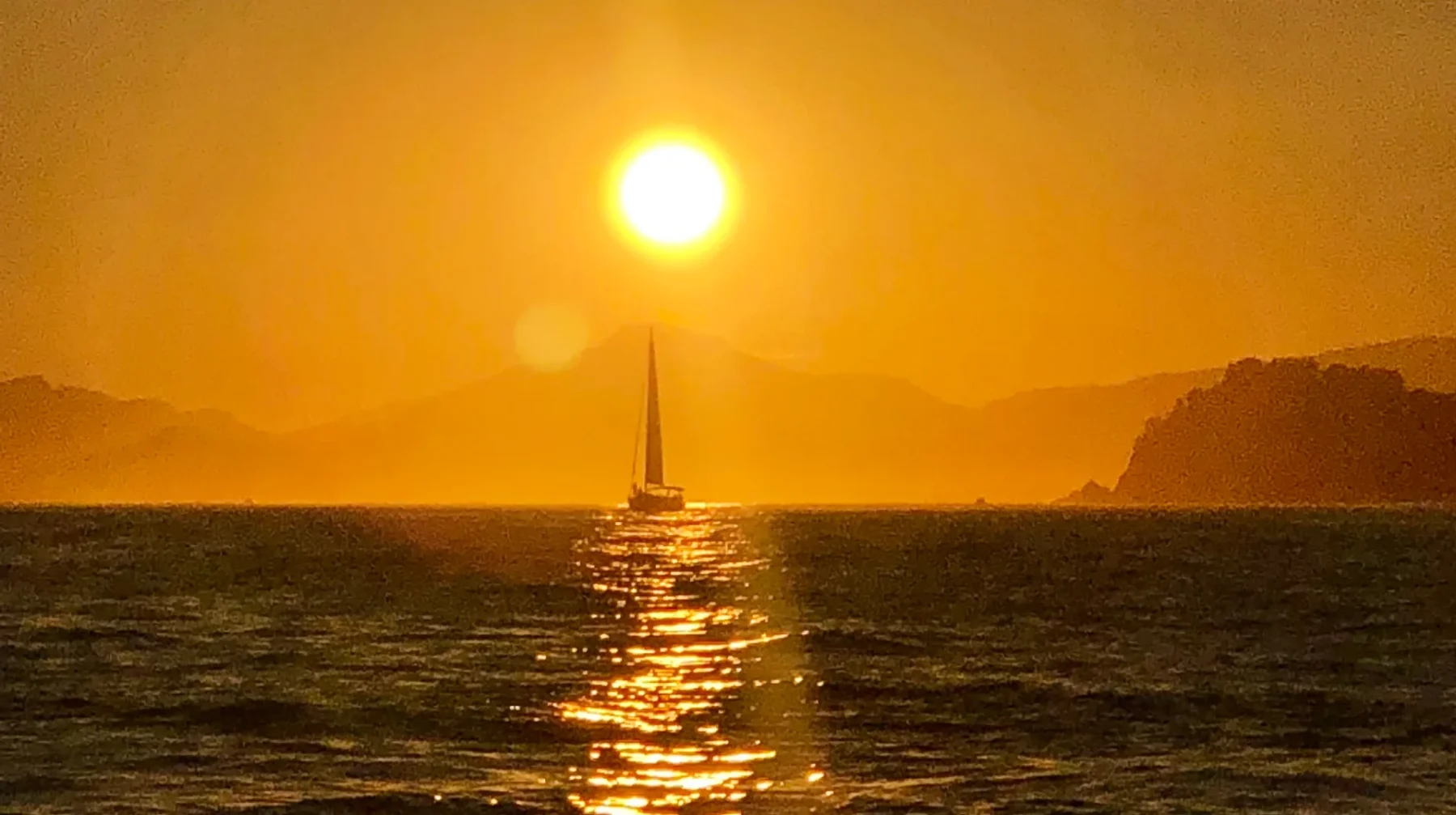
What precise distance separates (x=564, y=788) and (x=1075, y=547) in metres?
143

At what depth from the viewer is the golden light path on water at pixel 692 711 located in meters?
35.8

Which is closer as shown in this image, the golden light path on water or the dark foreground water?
the golden light path on water

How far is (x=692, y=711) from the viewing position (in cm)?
4838

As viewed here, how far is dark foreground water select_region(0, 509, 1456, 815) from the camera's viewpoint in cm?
3647

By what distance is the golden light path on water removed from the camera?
35.8 metres

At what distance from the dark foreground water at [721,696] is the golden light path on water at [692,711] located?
155 mm

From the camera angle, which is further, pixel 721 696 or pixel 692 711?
pixel 721 696

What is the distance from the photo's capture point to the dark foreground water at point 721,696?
36.5m

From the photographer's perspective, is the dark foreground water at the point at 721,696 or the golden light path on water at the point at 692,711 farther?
the dark foreground water at the point at 721,696

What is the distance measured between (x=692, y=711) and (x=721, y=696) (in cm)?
334

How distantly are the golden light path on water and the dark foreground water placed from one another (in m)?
0.15

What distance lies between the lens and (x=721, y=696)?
51.6 meters

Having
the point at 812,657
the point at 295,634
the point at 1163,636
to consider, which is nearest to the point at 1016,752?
the point at 812,657

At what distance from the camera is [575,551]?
165125mm
